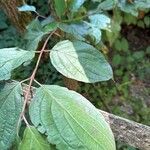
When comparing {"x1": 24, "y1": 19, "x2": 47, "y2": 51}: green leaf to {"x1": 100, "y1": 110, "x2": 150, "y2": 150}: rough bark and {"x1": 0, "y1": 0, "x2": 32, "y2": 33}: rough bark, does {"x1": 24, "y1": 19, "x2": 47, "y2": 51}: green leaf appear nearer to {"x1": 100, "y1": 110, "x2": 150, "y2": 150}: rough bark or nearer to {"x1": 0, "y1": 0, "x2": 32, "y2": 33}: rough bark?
{"x1": 100, "y1": 110, "x2": 150, "y2": 150}: rough bark

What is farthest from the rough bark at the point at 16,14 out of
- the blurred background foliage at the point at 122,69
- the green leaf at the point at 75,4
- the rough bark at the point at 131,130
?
the rough bark at the point at 131,130

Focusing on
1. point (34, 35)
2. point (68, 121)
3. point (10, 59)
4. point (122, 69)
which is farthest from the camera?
point (122, 69)

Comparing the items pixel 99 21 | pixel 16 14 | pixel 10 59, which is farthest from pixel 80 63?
pixel 16 14

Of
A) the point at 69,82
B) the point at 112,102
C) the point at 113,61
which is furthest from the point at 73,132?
the point at 113,61

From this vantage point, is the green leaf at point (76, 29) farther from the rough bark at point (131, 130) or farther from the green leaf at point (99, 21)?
the rough bark at point (131, 130)

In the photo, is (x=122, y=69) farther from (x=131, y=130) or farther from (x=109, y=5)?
(x=131, y=130)

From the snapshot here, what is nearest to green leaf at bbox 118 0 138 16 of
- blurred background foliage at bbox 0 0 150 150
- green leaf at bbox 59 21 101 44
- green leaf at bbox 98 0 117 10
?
green leaf at bbox 98 0 117 10
